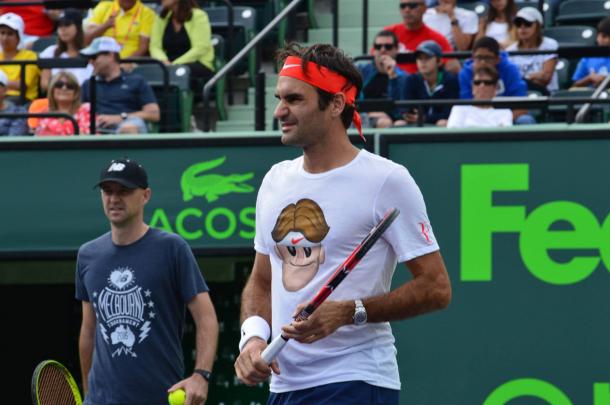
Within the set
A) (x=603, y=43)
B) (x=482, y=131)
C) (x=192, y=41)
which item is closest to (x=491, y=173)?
(x=482, y=131)

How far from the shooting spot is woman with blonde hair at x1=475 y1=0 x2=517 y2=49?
11.1 metres

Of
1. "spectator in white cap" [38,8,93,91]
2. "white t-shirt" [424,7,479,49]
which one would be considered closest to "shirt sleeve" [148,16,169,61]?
"spectator in white cap" [38,8,93,91]

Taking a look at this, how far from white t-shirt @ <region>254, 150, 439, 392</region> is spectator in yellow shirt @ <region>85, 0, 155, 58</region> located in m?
7.51

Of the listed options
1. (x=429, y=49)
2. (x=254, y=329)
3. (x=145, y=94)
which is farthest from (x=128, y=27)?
(x=254, y=329)

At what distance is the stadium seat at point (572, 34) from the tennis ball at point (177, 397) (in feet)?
20.8

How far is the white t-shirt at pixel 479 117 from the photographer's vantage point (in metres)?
9.02

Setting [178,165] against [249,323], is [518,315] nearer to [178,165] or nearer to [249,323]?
[178,165]

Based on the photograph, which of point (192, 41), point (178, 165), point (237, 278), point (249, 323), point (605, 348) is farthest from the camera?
point (192, 41)

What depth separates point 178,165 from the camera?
8.85 metres

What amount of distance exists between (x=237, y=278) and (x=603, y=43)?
3.43m

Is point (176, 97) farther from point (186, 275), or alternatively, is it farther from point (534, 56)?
point (186, 275)

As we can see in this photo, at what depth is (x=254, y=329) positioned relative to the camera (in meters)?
4.53

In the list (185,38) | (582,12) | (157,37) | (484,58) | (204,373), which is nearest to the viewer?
(204,373)

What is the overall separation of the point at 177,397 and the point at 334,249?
170cm
